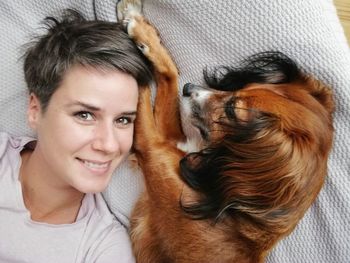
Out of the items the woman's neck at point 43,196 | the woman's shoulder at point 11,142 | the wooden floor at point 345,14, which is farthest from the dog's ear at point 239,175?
the wooden floor at point 345,14

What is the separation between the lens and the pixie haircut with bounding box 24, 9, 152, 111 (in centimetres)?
195

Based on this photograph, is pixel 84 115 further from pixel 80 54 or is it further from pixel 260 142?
pixel 260 142

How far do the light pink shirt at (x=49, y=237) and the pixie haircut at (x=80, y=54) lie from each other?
1.69 feet

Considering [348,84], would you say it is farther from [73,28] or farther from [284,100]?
[73,28]

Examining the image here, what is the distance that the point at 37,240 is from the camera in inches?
85.7

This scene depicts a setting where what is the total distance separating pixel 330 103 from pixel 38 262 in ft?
4.99

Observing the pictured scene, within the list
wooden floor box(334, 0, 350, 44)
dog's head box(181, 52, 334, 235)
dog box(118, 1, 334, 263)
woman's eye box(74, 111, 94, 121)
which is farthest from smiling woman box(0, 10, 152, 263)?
wooden floor box(334, 0, 350, 44)

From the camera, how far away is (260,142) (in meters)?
1.87

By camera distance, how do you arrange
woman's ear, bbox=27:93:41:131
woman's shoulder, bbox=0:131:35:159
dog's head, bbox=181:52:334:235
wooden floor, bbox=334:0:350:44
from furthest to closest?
1. wooden floor, bbox=334:0:350:44
2. woman's shoulder, bbox=0:131:35:159
3. woman's ear, bbox=27:93:41:131
4. dog's head, bbox=181:52:334:235

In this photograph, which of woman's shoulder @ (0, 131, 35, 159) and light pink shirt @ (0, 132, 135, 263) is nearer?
light pink shirt @ (0, 132, 135, 263)

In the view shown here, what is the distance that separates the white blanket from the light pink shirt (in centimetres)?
17

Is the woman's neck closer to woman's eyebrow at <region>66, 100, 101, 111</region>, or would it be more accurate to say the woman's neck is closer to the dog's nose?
woman's eyebrow at <region>66, 100, 101, 111</region>

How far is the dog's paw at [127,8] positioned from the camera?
2216 mm

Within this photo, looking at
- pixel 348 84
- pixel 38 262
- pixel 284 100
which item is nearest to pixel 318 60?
pixel 348 84
